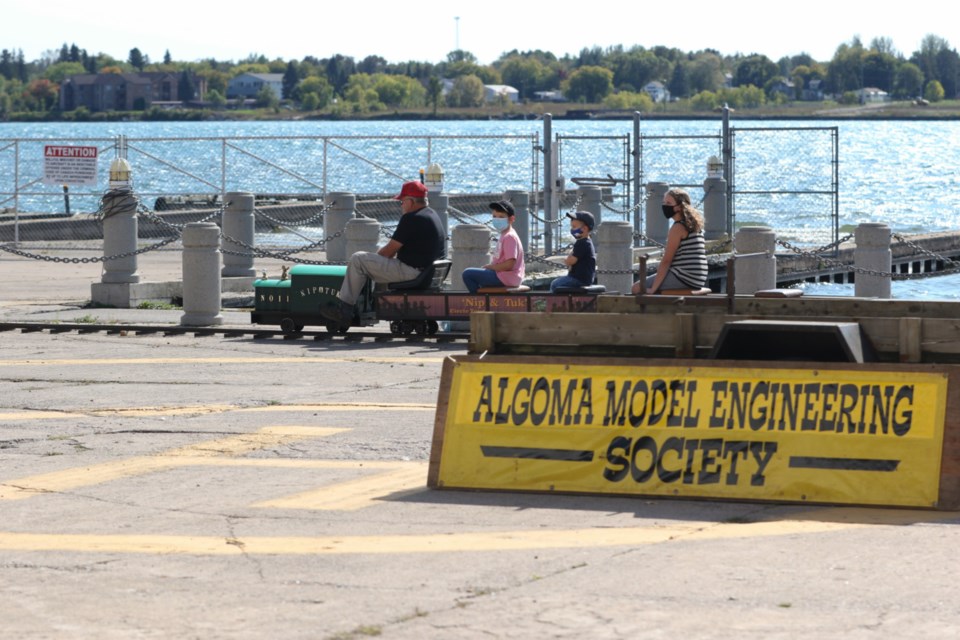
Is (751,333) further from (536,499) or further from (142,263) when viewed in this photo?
(142,263)

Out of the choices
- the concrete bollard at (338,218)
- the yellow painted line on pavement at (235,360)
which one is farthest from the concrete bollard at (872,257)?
the concrete bollard at (338,218)

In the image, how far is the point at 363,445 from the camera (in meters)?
11.6

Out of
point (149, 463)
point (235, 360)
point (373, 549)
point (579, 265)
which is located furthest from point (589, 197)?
point (373, 549)

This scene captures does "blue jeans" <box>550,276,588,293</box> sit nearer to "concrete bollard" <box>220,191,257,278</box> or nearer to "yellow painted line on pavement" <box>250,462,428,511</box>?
"yellow painted line on pavement" <box>250,462,428,511</box>

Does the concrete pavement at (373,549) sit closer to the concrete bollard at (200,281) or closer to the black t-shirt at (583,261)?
Result: the black t-shirt at (583,261)

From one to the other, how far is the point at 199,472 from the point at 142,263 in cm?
2085

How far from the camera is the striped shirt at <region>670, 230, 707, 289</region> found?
52.2ft

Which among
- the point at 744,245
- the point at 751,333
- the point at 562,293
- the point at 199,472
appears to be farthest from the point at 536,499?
the point at 744,245

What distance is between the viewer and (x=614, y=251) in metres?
22.8

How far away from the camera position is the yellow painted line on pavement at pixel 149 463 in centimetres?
1032

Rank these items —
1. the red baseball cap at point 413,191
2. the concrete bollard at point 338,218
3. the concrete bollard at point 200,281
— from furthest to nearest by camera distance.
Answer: the concrete bollard at point 338,218, the concrete bollard at point 200,281, the red baseball cap at point 413,191

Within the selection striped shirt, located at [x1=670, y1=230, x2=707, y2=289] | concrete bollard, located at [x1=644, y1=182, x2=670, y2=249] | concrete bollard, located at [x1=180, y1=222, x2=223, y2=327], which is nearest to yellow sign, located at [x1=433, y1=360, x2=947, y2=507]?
striped shirt, located at [x1=670, y1=230, x2=707, y2=289]

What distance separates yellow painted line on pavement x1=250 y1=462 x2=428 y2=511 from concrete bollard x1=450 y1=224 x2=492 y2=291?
31.2 ft

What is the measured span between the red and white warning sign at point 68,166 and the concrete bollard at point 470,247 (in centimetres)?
975
